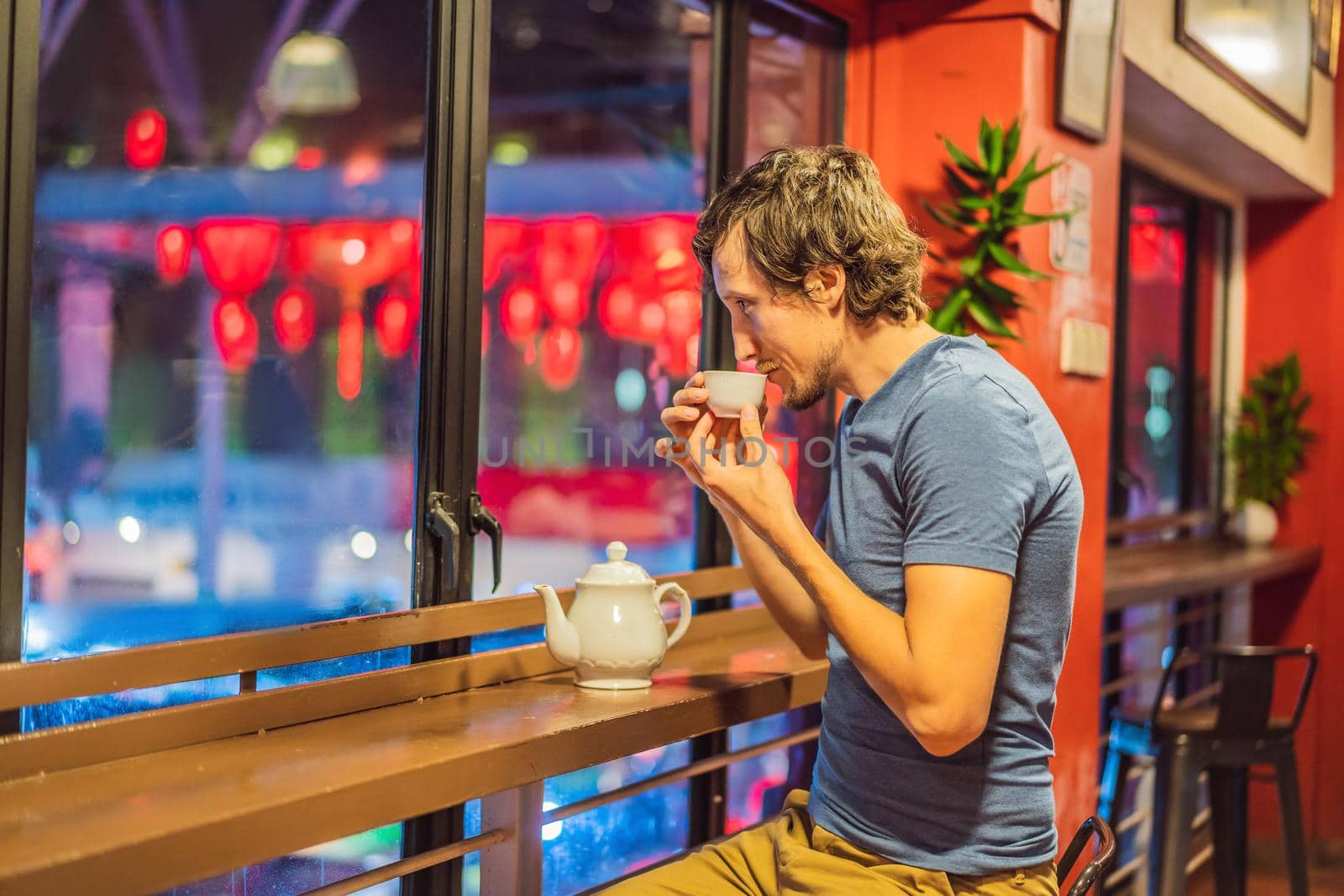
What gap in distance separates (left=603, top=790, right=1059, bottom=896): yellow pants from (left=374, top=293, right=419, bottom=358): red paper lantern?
0.91 meters

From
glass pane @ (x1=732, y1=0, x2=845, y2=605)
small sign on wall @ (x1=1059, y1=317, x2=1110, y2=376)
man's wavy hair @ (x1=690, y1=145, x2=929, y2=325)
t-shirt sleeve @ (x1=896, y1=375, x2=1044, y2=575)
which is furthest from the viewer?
small sign on wall @ (x1=1059, y1=317, x2=1110, y2=376)

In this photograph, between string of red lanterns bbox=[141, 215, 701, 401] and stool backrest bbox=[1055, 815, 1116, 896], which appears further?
string of red lanterns bbox=[141, 215, 701, 401]

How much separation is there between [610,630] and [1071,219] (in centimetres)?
176

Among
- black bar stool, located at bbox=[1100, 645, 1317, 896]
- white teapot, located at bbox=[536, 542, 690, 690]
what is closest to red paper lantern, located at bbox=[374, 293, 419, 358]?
white teapot, located at bbox=[536, 542, 690, 690]

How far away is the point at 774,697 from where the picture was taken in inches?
79.4

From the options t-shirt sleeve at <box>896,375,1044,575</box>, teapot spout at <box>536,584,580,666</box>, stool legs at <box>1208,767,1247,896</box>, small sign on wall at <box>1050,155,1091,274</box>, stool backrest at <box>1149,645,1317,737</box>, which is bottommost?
stool legs at <box>1208,767,1247,896</box>

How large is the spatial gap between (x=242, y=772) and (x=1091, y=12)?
102 inches

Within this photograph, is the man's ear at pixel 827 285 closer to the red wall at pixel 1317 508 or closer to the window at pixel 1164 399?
the window at pixel 1164 399

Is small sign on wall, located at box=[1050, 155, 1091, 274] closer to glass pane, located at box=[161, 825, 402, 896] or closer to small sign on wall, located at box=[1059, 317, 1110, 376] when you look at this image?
small sign on wall, located at box=[1059, 317, 1110, 376]

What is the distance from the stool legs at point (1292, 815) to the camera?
3105mm

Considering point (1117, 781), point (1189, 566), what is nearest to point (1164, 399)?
point (1189, 566)

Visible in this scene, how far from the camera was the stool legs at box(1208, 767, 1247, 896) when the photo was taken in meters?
3.15

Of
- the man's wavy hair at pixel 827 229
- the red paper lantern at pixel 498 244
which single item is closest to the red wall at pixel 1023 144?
the red paper lantern at pixel 498 244

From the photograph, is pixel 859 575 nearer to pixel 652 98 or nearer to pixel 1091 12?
pixel 652 98
